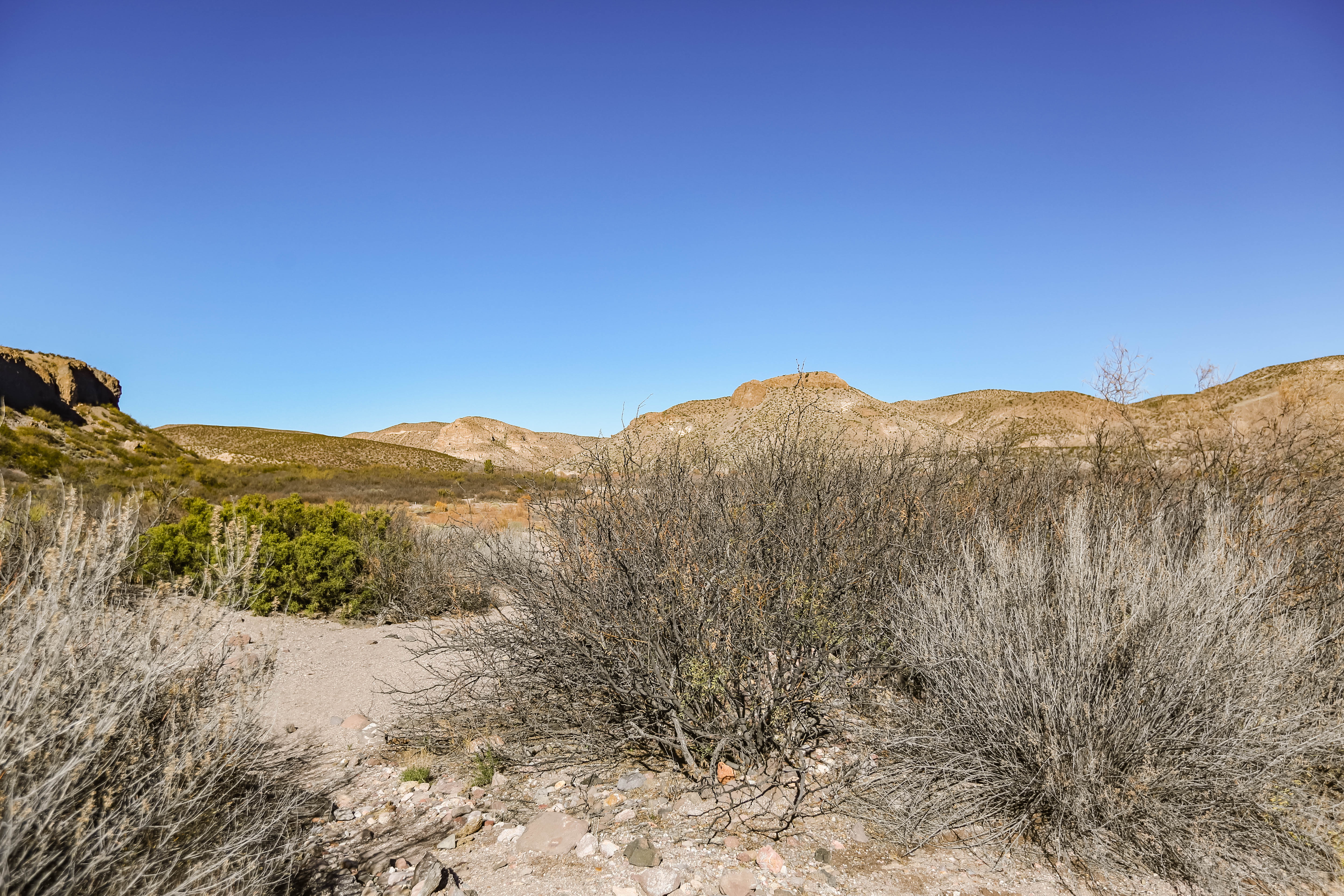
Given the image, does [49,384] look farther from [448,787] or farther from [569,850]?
[569,850]

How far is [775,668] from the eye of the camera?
3803 mm

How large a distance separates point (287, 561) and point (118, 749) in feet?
22.3

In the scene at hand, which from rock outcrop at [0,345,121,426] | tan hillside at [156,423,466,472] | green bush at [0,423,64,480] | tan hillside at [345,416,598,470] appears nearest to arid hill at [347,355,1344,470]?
tan hillside at [345,416,598,470]

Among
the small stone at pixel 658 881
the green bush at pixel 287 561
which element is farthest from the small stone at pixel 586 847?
the green bush at pixel 287 561

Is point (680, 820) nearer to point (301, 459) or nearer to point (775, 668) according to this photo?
point (775, 668)

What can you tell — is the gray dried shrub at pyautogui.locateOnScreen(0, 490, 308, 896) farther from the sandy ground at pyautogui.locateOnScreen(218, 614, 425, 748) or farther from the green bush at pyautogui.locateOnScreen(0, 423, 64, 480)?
the green bush at pyautogui.locateOnScreen(0, 423, 64, 480)

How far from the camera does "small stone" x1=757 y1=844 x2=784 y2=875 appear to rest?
2.79m

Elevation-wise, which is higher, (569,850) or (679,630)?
(679,630)

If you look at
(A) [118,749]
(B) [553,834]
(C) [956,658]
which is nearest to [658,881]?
(B) [553,834]

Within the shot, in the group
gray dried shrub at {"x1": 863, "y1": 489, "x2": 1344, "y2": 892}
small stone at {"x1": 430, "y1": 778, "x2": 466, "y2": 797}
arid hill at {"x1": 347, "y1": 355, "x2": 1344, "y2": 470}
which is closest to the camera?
gray dried shrub at {"x1": 863, "y1": 489, "x2": 1344, "y2": 892}

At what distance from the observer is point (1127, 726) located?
281 cm

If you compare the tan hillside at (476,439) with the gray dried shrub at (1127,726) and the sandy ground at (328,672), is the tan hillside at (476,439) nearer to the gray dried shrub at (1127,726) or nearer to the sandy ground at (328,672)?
the sandy ground at (328,672)

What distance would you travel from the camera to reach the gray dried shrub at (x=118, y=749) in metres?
1.83

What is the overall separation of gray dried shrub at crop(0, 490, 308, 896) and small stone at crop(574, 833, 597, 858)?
1.25m
